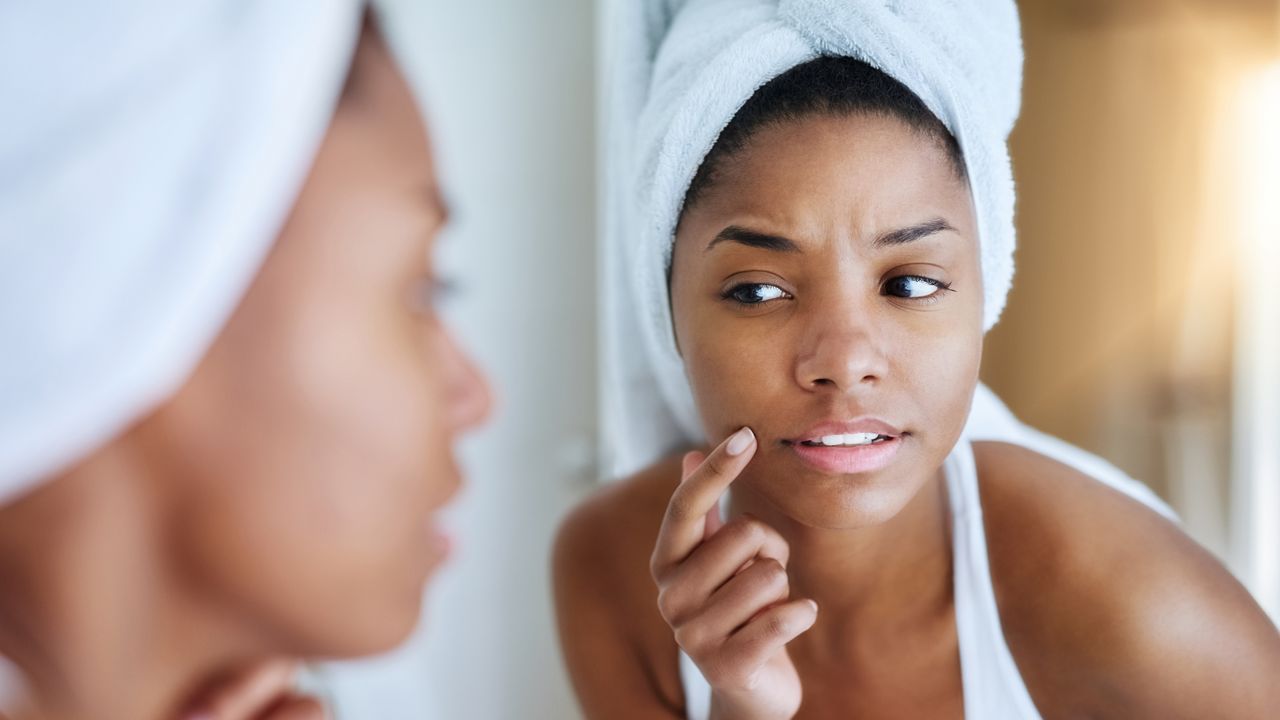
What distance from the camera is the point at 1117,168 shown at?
0.47 m

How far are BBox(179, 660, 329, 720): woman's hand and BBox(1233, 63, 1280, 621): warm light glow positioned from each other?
1.49 ft

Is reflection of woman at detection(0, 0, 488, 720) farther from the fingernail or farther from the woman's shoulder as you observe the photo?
the woman's shoulder

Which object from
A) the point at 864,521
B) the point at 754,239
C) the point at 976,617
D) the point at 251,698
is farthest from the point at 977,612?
the point at 251,698

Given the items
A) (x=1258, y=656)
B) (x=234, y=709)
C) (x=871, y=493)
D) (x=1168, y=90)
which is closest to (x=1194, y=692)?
(x=1258, y=656)

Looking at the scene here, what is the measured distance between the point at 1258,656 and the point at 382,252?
424mm

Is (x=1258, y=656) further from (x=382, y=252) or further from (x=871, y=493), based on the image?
(x=382, y=252)

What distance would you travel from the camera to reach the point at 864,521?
1.32ft

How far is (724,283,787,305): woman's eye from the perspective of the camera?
1.29ft

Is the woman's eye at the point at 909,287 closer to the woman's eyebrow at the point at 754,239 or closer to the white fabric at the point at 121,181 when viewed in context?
the woman's eyebrow at the point at 754,239

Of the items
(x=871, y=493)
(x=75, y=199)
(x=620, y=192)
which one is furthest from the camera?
(x=620, y=192)

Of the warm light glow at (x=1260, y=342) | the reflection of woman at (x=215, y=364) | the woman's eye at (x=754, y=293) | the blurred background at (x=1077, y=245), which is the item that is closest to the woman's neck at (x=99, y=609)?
the reflection of woman at (x=215, y=364)

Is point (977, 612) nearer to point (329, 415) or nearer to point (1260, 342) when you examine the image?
point (1260, 342)

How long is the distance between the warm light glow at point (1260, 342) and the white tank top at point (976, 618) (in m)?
0.14

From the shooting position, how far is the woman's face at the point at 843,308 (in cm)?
37
